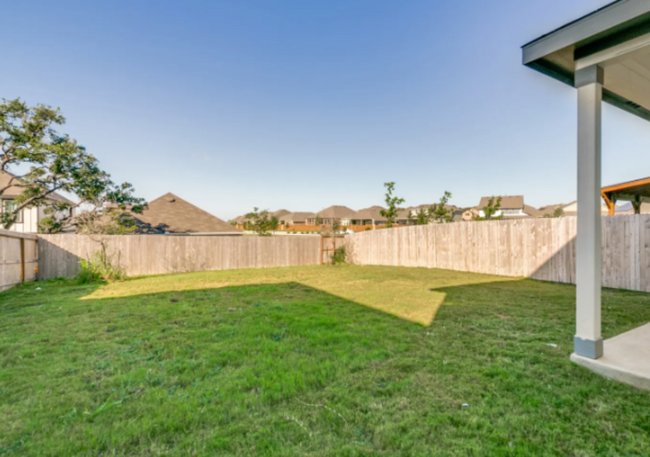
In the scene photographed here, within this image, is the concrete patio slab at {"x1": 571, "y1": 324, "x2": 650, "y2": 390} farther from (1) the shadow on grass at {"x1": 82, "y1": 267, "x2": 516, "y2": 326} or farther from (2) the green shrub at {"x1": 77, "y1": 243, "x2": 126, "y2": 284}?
(2) the green shrub at {"x1": 77, "y1": 243, "x2": 126, "y2": 284}

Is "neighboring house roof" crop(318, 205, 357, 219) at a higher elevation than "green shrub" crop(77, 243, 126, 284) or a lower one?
→ higher

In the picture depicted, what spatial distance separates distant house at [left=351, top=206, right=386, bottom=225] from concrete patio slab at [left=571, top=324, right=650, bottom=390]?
4138 centimetres

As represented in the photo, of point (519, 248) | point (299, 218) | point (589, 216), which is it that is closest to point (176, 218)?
point (519, 248)

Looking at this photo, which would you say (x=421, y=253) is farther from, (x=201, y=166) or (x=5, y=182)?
(x=5, y=182)

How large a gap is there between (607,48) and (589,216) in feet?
4.78

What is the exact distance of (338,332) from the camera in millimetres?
3609

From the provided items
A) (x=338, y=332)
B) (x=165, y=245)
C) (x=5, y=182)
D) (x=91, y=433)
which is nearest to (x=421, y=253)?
(x=338, y=332)

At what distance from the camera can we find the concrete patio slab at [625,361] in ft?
7.33

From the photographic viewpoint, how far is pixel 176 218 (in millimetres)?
15977

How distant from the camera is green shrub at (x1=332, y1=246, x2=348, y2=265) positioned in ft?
45.2

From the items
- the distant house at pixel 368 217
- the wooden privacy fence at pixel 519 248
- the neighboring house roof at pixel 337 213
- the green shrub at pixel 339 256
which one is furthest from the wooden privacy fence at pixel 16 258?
the neighboring house roof at pixel 337 213

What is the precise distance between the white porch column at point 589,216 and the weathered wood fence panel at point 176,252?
1139cm

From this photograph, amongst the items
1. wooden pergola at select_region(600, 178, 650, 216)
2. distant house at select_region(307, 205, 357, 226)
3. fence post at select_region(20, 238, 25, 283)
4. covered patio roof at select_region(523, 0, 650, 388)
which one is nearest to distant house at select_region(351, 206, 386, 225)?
distant house at select_region(307, 205, 357, 226)

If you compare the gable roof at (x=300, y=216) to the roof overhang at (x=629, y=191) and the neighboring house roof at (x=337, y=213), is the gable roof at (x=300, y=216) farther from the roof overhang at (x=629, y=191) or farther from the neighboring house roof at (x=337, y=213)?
the roof overhang at (x=629, y=191)
